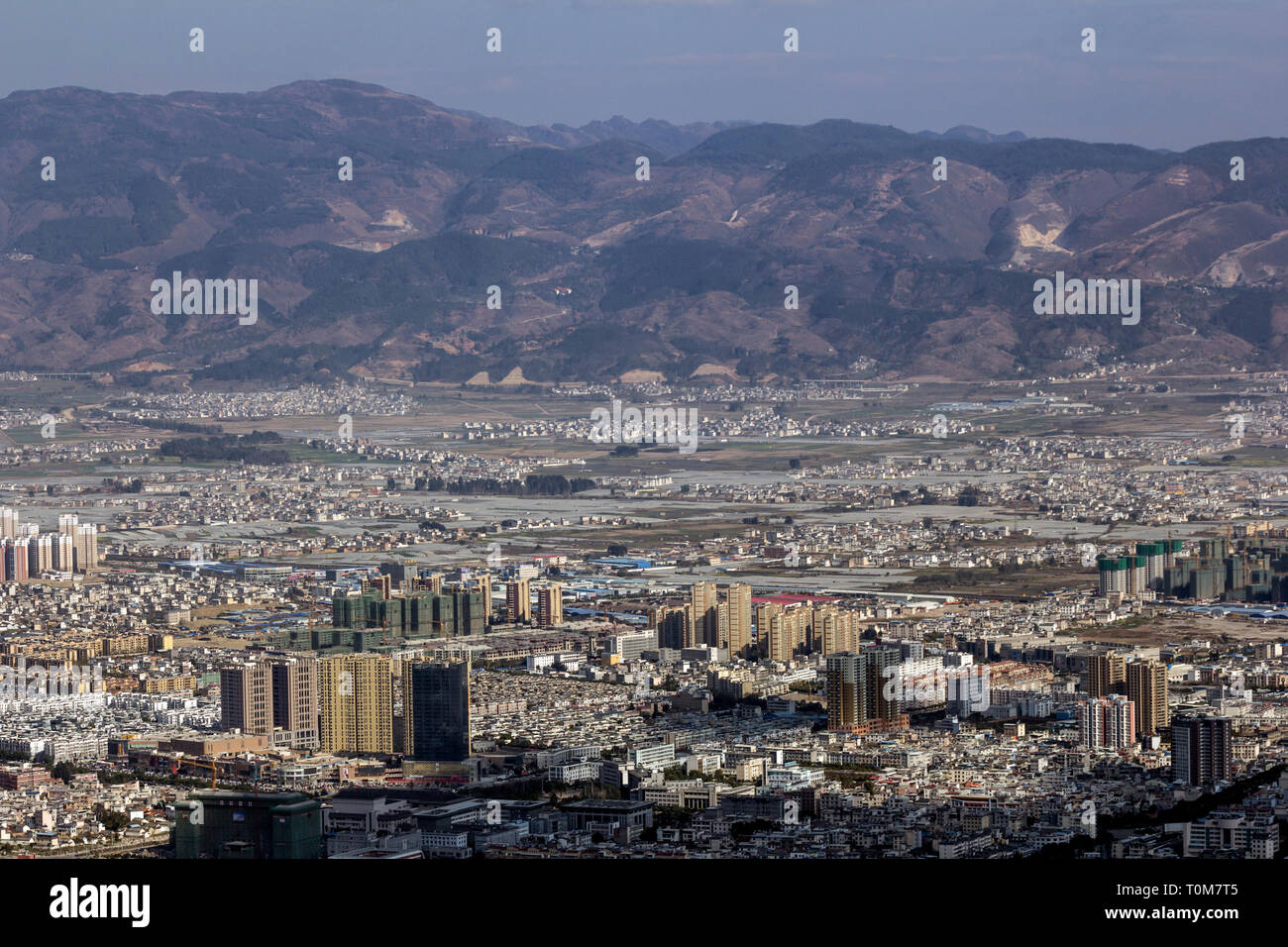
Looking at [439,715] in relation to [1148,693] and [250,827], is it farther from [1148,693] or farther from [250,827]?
[1148,693]

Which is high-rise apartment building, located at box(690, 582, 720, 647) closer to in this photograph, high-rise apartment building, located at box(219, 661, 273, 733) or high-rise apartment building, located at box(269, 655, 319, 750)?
high-rise apartment building, located at box(269, 655, 319, 750)

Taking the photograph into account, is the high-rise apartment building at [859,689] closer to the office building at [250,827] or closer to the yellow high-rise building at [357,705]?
the yellow high-rise building at [357,705]

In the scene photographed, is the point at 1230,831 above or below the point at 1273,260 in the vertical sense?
below

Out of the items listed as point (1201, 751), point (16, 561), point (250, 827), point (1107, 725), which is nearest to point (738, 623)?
point (1107, 725)

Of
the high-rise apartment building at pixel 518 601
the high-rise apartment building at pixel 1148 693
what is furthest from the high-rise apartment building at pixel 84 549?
Answer: the high-rise apartment building at pixel 1148 693

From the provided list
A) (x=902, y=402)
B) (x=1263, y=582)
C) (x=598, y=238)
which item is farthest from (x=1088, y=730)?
(x=598, y=238)

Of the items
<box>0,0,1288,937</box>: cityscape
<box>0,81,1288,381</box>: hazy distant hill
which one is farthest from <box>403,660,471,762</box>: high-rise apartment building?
<box>0,81,1288,381</box>: hazy distant hill

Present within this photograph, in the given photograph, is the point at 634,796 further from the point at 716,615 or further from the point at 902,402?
the point at 902,402
